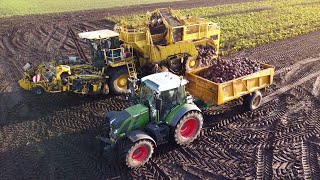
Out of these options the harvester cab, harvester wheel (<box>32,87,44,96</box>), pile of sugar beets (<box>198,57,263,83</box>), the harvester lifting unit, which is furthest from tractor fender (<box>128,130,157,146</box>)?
harvester wheel (<box>32,87,44,96</box>)

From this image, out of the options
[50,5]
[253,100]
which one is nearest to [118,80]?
[253,100]

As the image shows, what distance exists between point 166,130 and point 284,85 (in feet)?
22.0

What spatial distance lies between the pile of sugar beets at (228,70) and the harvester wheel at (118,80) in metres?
3.01

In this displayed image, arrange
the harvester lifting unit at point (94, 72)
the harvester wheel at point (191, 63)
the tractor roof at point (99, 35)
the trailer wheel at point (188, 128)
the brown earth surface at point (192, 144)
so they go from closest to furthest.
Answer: the brown earth surface at point (192, 144), the trailer wheel at point (188, 128), the harvester lifting unit at point (94, 72), the tractor roof at point (99, 35), the harvester wheel at point (191, 63)

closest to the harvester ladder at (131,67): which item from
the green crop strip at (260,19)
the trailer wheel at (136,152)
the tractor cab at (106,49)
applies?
the tractor cab at (106,49)

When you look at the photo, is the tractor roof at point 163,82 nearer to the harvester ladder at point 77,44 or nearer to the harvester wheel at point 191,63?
the harvester wheel at point 191,63

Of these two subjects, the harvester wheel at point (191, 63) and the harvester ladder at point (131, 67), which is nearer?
the harvester ladder at point (131, 67)

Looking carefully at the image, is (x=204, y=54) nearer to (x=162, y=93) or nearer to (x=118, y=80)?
(x=118, y=80)

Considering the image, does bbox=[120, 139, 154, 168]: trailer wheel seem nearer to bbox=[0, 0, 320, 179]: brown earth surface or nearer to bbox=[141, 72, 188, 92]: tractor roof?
bbox=[0, 0, 320, 179]: brown earth surface

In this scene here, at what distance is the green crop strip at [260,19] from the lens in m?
19.0

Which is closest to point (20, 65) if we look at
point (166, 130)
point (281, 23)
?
point (166, 130)

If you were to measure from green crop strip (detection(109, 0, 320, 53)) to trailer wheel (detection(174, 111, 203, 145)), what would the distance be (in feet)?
28.5

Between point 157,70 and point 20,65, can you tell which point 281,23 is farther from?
point 20,65

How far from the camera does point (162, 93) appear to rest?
8.99 m
